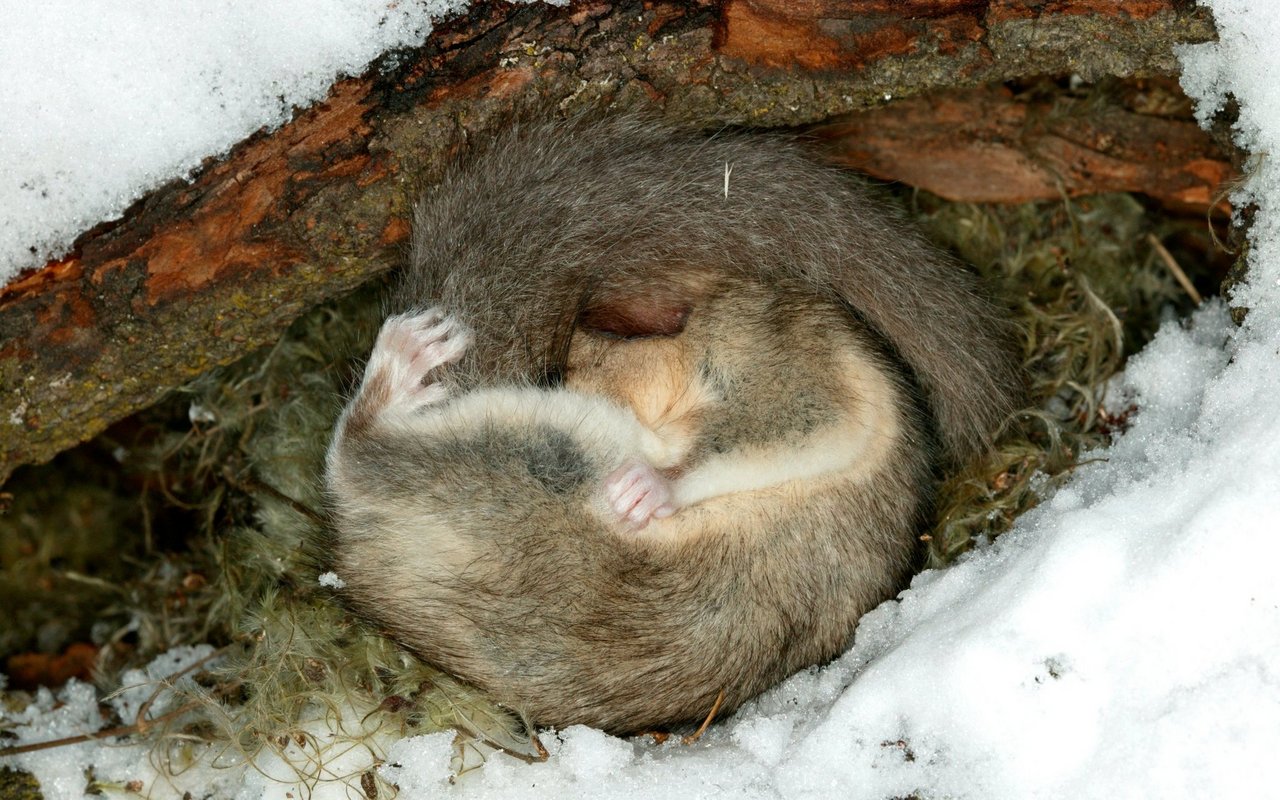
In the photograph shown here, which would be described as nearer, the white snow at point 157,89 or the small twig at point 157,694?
the white snow at point 157,89

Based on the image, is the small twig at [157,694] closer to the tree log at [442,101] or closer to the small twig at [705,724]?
the tree log at [442,101]

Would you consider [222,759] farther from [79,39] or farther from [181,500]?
[79,39]

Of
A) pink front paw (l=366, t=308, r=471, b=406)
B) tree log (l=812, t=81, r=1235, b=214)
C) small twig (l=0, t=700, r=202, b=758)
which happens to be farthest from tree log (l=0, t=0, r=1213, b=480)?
small twig (l=0, t=700, r=202, b=758)

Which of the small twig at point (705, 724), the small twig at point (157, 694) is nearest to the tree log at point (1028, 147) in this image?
the small twig at point (705, 724)

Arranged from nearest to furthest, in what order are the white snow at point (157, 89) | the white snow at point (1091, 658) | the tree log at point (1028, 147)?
1. the white snow at point (1091, 658)
2. the white snow at point (157, 89)
3. the tree log at point (1028, 147)

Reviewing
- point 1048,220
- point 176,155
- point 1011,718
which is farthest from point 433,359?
point 1048,220

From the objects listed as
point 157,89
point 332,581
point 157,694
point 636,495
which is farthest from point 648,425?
point 157,694
